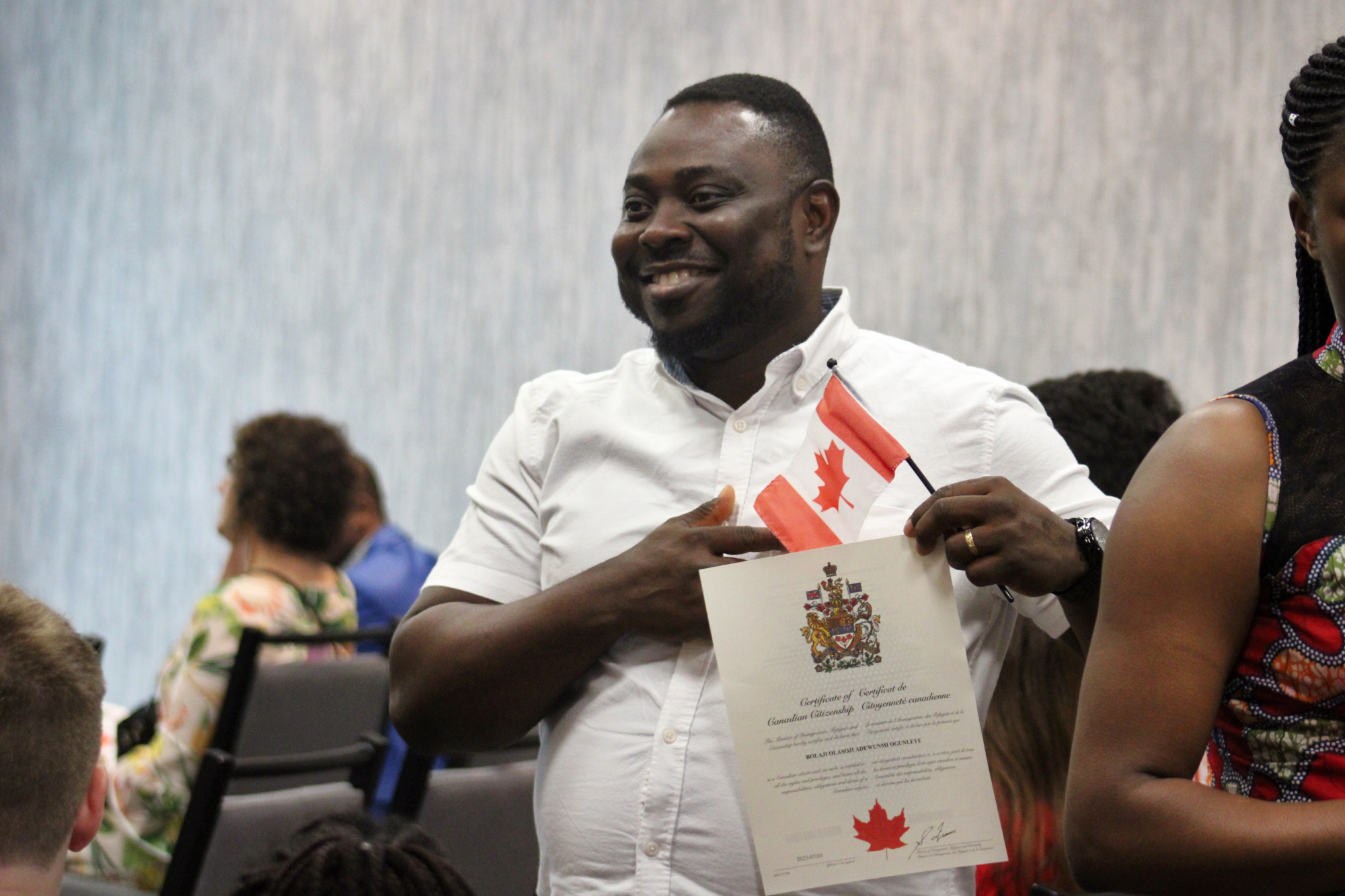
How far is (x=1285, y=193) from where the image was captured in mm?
2795

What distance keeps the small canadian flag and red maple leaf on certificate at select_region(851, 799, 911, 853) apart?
0.22 metres

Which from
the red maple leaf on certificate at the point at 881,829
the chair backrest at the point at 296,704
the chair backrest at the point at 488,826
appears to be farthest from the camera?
the chair backrest at the point at 296,704

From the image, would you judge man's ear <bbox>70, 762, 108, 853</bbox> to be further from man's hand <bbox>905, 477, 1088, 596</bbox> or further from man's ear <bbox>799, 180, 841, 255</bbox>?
man's ear <bbox>799, 180, 841, 255</bbox>

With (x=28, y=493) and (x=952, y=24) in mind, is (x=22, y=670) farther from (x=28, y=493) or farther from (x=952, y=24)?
(x=28, y=493)

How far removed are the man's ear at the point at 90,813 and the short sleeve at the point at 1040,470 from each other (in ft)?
2.63

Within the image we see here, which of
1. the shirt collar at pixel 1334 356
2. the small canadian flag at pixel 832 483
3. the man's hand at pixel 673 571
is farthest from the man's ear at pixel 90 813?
the shirt collar at pixel 1334 356

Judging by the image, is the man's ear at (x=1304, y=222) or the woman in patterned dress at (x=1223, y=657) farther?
the man's ear at (x=1304, y=222)

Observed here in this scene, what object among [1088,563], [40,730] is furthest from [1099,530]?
[40,730]

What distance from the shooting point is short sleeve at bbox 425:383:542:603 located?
137 centimetres

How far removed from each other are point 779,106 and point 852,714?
2.07ft

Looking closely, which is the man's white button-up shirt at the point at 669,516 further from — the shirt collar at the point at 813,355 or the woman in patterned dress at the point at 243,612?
the woman in patterned dress at the point at 243,612

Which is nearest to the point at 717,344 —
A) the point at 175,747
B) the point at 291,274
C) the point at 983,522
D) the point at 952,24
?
the point at 983,522

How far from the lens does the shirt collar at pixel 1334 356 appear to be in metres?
0.90

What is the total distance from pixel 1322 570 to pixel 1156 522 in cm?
10
